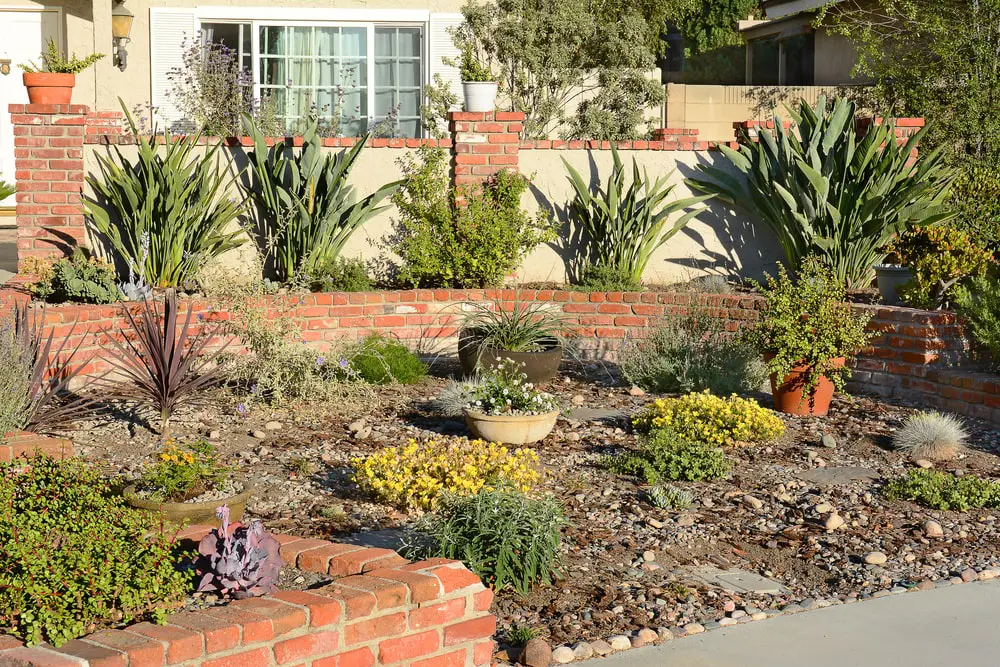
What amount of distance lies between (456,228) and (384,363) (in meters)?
2.16

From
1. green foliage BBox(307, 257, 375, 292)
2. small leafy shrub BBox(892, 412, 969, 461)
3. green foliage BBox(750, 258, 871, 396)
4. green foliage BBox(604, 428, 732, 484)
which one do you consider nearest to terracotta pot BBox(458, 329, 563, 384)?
green foliage BBox(750, 258, 871, 396)

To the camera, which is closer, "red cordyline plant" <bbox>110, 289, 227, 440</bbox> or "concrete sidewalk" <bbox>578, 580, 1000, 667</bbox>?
"concrete sidewalk" <bbox>578, 580, 1000, 667</bbox>

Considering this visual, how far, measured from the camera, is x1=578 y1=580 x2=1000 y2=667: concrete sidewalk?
4.05 metres

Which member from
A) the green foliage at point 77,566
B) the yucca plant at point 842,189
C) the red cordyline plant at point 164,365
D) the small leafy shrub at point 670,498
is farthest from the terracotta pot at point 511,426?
the yucca plant at point 842,189

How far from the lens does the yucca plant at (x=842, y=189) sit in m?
9.55

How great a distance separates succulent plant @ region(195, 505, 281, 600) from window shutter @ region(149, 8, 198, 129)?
10724 mm

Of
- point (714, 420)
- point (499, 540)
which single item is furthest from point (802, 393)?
point (499, 540)

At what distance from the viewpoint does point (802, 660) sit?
4055 millimetres

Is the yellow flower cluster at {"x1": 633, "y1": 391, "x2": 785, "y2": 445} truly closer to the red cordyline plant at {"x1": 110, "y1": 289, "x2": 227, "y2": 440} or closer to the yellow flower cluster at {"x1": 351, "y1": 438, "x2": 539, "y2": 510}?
the yellow flower cluster at {"x1": 351, "y1": 438, "x2": 539, "y2": 510}

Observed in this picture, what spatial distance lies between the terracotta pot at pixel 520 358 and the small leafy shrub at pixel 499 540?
322 cm

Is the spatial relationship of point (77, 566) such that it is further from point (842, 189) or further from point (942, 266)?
point (842, 189)

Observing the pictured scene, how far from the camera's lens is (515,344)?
8375mm

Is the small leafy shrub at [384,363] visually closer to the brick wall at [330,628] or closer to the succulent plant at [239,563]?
the brick wall at [330,628]

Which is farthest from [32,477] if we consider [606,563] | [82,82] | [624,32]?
[624,32]
